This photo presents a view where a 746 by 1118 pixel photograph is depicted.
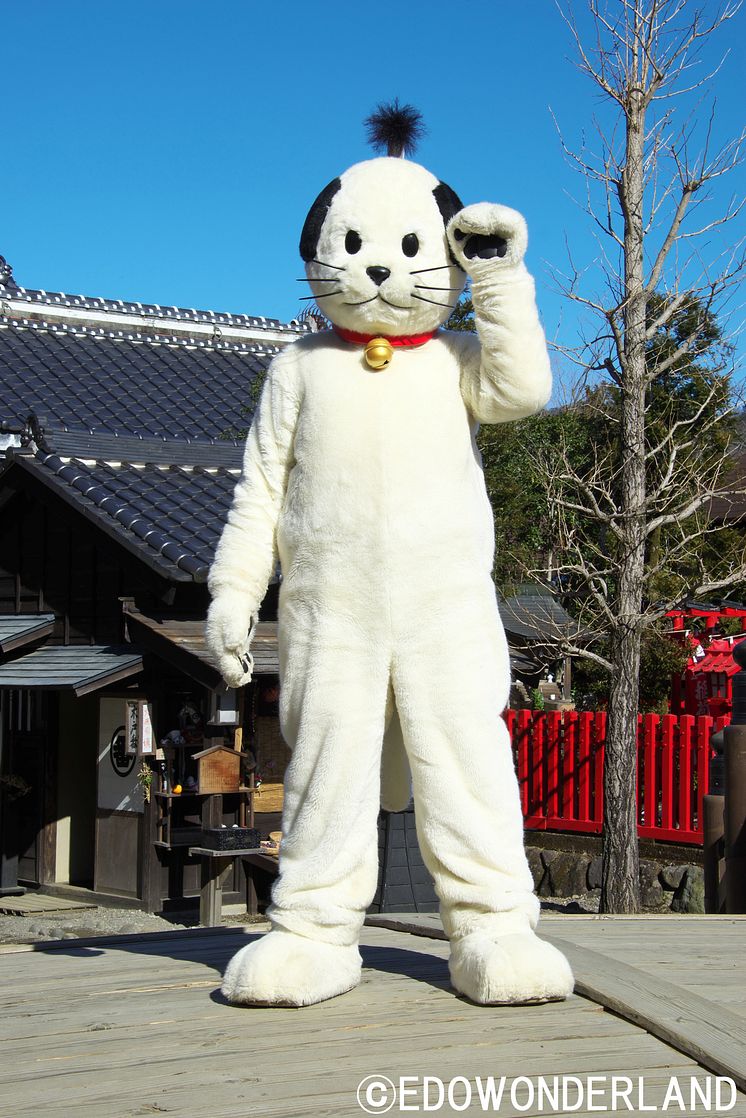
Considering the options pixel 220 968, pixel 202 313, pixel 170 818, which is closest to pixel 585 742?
pixel 170 818

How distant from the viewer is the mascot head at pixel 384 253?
3.26 metres

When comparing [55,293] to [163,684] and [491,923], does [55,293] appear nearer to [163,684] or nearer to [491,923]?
[163,684]

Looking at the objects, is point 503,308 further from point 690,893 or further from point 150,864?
point 150,864

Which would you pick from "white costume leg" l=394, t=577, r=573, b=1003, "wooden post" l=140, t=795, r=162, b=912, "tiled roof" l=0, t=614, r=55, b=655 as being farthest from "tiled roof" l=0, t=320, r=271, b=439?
"white costume leg" l=394, t=577, r=573, b=1003

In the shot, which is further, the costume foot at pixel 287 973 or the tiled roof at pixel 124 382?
the tiled roof at pixel 124 382

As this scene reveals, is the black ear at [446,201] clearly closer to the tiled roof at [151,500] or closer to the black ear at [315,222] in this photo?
the black ear at [315,222]

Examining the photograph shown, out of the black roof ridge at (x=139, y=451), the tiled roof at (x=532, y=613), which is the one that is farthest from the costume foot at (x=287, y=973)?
the black roof ridge at (x=139, y=451)

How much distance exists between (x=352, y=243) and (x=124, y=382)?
1324 cm

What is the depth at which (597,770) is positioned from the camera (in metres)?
10.8

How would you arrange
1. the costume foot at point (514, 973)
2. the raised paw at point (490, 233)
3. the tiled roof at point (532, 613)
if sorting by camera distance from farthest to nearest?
1. the tiled roof at point (532, 613)
2. the raised paw at point (490, 233)
3. the costume foot at point (514, 973)

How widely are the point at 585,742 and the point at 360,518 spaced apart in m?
8.08

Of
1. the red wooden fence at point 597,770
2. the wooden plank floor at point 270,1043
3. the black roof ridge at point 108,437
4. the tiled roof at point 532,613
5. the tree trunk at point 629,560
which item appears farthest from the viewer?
the tiled roof at point 532,613

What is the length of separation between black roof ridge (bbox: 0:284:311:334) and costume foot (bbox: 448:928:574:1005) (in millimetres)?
15599

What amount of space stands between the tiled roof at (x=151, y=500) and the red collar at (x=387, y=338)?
5.96 meters
